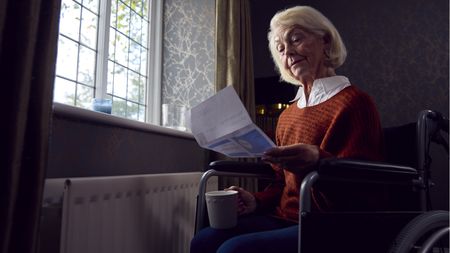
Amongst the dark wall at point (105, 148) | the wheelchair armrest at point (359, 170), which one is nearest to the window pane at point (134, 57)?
the dark wall at point (105, 148)

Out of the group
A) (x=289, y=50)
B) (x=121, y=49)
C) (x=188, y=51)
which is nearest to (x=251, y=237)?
(x=289, y=50)

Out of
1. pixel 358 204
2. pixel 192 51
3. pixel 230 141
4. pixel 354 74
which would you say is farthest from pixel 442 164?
pixel 230 141

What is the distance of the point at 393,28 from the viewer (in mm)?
3092

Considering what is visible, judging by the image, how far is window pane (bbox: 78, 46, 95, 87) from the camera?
162 cm

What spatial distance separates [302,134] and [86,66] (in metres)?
1.09

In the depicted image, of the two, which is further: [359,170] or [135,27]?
[135,27]

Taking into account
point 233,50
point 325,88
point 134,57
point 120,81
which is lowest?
point 325,88

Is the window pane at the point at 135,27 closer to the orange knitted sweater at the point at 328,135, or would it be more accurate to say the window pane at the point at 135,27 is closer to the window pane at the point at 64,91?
the window pane at the point at 64,91

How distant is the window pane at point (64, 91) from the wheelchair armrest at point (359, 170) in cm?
118

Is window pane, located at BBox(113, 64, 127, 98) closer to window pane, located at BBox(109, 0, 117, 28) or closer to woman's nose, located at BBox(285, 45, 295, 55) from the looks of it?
window pane, located at BBox(109, 0, 117, 28)

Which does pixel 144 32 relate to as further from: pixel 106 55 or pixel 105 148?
pixel 105 148

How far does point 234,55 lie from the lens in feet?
7.28

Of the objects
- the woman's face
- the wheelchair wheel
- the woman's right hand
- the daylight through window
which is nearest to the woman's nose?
the woman's face

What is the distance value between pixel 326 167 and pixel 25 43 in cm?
69
